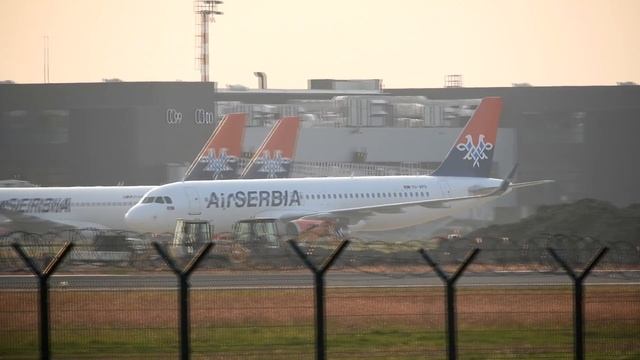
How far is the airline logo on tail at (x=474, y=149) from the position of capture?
181ft

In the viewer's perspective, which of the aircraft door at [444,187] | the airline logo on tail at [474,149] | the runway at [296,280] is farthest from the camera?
the airline logo on tail at [474,149]

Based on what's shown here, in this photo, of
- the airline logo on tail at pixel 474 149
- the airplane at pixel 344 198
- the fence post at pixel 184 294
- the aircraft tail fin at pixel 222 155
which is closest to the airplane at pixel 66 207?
the airplane at pixel 344 198

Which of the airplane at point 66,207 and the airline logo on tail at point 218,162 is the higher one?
the airline logo on tail at point 218,162

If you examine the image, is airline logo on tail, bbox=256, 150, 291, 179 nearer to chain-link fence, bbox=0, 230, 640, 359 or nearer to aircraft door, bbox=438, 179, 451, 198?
aircraft door, bbox=438, 179, 451, 198

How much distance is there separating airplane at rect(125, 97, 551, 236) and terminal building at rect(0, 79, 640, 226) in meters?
23.6

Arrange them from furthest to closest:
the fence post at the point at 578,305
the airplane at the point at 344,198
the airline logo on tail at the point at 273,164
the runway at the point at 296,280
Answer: the airline logo on tail at the point at 273,164 < the airplane at the point at 344,198 < the runway at the point at 296,280 < the fence post at the point at 578,305

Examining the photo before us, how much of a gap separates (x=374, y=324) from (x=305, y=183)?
1265 inches

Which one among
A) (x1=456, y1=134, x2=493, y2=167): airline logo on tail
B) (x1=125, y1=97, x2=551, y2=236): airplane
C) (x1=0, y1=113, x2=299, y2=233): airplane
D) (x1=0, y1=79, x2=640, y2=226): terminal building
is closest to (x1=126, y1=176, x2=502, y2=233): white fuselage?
(x1=125, y1=97, x2=551, y2=236): airplane

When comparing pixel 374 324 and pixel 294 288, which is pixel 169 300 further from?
pixel 374 324

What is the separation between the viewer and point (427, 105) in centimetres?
8562

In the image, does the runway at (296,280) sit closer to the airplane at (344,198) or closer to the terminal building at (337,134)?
the airplane at (344,198)

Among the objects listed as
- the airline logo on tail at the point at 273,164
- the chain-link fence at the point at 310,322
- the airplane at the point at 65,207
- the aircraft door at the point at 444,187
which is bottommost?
the chain-link fence at the point at 310,322

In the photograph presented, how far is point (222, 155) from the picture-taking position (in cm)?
6281

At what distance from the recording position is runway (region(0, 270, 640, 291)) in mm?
23875
